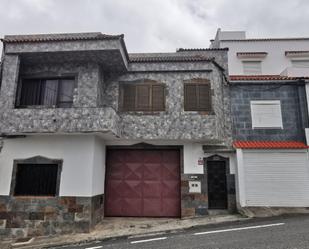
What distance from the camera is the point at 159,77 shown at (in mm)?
11047

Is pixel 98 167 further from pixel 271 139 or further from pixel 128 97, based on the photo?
pixel 271 139

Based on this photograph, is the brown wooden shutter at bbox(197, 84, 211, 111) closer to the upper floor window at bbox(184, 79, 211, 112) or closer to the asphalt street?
A: the upper floor window at bbox(184, 79, 211, 112)

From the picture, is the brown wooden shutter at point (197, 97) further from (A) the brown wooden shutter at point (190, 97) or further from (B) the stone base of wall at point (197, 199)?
(B) the stone base of wall at point (197, 199)

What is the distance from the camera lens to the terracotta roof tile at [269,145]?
10.6 m

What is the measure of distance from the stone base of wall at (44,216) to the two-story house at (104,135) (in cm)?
4

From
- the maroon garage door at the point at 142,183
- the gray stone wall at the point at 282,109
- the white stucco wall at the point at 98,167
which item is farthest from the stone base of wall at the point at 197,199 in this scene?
the white stucco wall at the point at 98,167

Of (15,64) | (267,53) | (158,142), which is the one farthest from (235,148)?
(267,53)

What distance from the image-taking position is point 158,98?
10.9 meters

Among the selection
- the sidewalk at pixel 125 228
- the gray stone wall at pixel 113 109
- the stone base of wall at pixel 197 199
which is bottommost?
the sidewalk at pixel 125 228

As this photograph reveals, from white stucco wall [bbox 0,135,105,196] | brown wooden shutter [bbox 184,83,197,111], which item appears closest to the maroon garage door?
white stucco wall [bbox 0,135,105,196]

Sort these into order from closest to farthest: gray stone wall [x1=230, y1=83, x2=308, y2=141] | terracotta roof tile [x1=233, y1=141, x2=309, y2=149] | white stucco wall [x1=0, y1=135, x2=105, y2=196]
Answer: white stucco wall [x1=0, y1=135, x2=105, y2=196] < terracotta roof tile [x1=233, y1=141, x2=309, y2=149] < gray stone wall [x1=230, y1=83, x2=308, y2=141]

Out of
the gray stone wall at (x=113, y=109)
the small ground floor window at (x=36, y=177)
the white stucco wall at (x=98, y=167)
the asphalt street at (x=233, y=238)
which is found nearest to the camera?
the asphalt street at (x=233, y=238)

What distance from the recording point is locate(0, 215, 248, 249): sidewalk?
805cm

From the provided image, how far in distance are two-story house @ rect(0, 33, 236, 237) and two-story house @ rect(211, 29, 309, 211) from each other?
2.18 feet
